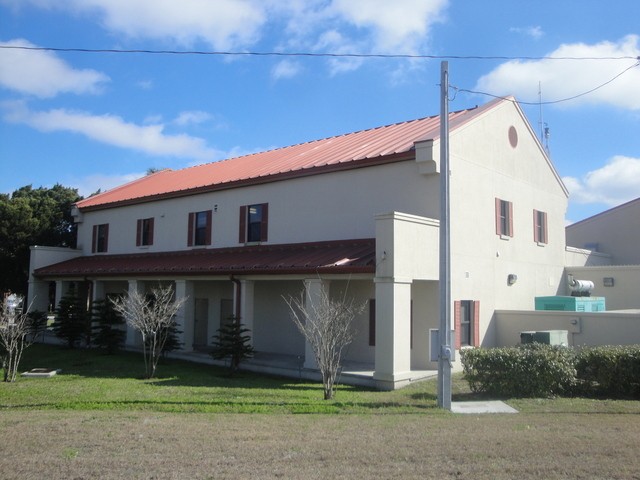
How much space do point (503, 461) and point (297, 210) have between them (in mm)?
13056

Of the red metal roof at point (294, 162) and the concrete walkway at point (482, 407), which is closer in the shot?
the concrete walkway at point (482, 407)

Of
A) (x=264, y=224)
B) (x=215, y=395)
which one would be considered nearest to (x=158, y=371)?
(x=215, y=395)

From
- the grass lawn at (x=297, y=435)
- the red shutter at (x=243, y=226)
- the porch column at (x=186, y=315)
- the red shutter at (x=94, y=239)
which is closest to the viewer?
the grass lawn at (x=297, y=435)

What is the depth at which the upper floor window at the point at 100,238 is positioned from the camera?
27.4 metres

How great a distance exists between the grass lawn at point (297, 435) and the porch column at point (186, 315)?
248 inches

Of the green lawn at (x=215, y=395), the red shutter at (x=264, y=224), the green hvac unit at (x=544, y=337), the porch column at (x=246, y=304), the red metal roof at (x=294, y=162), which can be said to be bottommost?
the green lawn at (x=215, y=395)

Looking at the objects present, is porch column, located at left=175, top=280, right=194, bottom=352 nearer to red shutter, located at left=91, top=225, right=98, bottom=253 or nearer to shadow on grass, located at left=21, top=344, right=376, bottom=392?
shadow on grass, located at left=21, top=344, right=376, bottom=392

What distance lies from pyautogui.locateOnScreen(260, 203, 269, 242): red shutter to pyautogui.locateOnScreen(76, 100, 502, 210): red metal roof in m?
0.99

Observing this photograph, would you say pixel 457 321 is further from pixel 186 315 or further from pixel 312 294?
pixel 186 315

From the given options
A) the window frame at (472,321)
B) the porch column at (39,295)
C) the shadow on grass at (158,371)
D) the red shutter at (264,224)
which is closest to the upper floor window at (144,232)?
the shadow on grass at (158,371)

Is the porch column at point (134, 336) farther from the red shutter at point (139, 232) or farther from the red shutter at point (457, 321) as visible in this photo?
the red shutter at point (457, 321)

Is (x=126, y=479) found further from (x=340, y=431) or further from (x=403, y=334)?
(x=403, y=334)

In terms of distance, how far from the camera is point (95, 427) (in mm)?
8500

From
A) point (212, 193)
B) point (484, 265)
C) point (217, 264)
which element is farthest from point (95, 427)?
point (212, 193)
